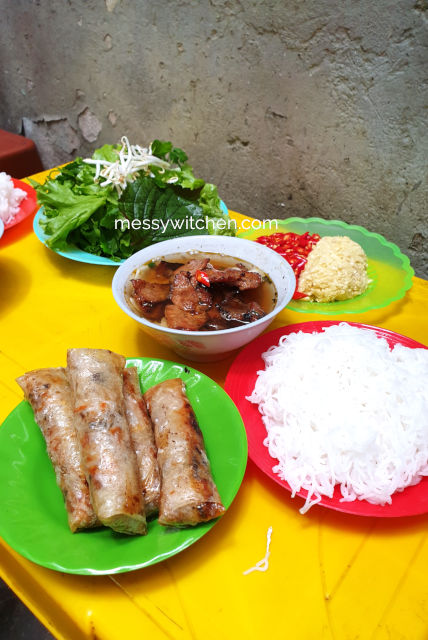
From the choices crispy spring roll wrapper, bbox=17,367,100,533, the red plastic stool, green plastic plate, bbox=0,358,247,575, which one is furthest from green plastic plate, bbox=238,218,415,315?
the red plastic stool

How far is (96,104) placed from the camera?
459 cm

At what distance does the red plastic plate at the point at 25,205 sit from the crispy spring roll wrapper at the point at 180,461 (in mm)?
1656

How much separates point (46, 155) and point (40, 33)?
1.34 meters

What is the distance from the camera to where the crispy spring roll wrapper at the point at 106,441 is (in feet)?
3.45

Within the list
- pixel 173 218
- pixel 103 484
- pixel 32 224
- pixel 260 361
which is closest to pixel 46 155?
pixel 32 224

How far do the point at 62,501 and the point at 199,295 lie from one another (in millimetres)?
860

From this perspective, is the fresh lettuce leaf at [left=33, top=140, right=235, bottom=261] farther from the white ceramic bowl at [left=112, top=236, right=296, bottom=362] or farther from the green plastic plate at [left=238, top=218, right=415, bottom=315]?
the white ceramic bowl at [left=112, top=236, right=296, bottom=362]

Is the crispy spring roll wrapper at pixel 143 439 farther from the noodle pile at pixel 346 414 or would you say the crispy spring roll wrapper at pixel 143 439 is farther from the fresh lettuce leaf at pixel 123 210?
the fresh lettuce leaf at pixel 123 210

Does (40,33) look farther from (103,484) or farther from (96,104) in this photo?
(103,484)

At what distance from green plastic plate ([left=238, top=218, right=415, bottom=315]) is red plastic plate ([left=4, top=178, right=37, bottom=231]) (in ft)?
4.16

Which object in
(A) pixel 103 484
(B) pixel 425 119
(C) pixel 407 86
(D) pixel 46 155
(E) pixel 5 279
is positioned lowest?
(D) pixel 46 155

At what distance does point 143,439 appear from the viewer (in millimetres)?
1274

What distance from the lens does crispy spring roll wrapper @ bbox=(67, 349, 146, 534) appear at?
3.45ft

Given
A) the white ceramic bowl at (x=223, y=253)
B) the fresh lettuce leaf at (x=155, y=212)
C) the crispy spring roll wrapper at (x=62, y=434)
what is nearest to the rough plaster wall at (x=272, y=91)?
the fresh lettuce leaf at (x=155, y=212)
